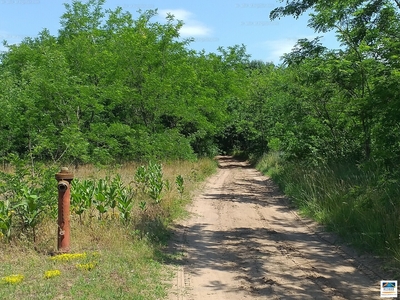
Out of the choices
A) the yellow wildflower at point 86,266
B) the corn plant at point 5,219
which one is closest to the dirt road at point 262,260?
the yellow wildflower at point 86,266

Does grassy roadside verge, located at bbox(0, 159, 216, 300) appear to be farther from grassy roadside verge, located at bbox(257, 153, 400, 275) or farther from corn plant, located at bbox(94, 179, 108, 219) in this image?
grassy roadside verge, located at bbox(257, 153, 400, 275)

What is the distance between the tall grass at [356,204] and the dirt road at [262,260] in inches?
14.2

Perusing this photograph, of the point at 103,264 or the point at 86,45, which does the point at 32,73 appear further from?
the point at 103,264

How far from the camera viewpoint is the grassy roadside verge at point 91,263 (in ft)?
17.0

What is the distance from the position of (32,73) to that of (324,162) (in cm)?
1286

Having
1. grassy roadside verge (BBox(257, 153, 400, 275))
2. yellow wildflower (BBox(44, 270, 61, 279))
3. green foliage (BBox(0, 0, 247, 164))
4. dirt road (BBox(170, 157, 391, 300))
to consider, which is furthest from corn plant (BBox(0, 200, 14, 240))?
green foliage (BBox(0, 0, 247, 164))

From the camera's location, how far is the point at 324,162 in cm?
1500

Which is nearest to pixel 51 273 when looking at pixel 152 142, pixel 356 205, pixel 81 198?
pixel 81 198

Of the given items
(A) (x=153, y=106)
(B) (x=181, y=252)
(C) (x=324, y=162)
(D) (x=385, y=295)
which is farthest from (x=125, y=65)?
(D) (x=385, y=295)

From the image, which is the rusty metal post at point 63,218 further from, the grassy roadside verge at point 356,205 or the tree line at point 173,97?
the grassy roadside verge at point 356,205

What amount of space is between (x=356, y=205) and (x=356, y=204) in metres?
0.13

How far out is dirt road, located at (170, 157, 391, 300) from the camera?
18.3ft

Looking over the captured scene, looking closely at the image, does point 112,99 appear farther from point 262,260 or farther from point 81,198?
point 262,260

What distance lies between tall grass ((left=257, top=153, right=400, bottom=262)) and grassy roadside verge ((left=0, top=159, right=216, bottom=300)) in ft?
11.7
